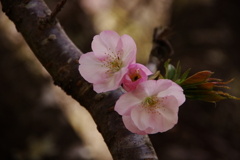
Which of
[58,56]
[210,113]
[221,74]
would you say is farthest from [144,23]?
[58,56]

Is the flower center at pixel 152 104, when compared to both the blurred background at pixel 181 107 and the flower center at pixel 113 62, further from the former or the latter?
the blurred background at pixel 181 107

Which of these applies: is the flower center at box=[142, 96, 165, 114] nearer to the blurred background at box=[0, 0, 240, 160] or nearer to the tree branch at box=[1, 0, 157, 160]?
the tree branch at box=[1, 0, 157, 160]

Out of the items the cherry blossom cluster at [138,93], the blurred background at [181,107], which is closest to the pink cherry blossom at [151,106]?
the cherry blossom cluster at [138,93]

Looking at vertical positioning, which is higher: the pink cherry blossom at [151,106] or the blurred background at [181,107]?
the pink cherry blossom at [151,106]

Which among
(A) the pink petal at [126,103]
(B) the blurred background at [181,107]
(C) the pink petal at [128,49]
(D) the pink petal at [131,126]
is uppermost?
(C) the pink petal at [128,49]

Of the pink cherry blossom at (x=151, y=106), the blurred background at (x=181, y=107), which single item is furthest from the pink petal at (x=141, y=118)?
the blurred background at (x=181, y=107)

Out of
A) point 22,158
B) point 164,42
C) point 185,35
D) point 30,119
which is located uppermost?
point 164,42

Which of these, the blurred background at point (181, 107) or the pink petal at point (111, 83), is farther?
the blurred background at point (181, 107)

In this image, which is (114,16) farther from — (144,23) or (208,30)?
(208,30)
